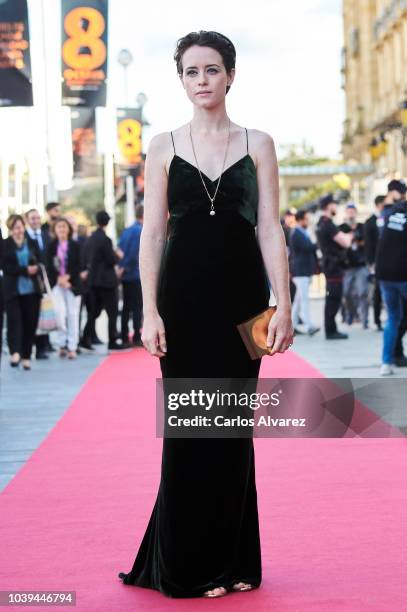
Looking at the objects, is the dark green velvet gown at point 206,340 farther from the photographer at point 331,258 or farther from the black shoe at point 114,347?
the photographer at point 331,258

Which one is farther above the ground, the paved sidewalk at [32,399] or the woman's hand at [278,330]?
the woman's hand at [278,330]

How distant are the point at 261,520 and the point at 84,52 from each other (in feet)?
59.9

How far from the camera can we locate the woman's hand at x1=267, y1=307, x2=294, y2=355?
4902mm

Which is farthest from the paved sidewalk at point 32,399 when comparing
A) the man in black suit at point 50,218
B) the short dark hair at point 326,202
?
the short dark hair at point 326,202

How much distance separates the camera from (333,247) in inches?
750

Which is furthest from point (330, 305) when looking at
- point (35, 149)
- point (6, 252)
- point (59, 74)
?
point (35, 149)

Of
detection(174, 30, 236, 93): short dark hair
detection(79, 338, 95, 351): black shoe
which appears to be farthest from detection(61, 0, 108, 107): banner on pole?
detection(174, 30, 236, 93): short dark hair

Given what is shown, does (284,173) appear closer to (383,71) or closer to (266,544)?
(383,71)

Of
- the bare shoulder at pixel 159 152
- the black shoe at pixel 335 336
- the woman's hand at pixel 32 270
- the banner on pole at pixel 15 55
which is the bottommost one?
the black shoe at pixel 335 336

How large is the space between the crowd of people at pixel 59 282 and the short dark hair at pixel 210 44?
29.5 ft

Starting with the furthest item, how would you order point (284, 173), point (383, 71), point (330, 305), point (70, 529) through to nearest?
point (284, 173) → point (383, 71) → point (330, 305) → point (70, 529)

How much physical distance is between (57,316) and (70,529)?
10.9 m

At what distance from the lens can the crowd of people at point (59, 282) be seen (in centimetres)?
1555

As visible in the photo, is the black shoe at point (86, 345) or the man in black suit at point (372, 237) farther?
the black shoe at point (86, 345)
